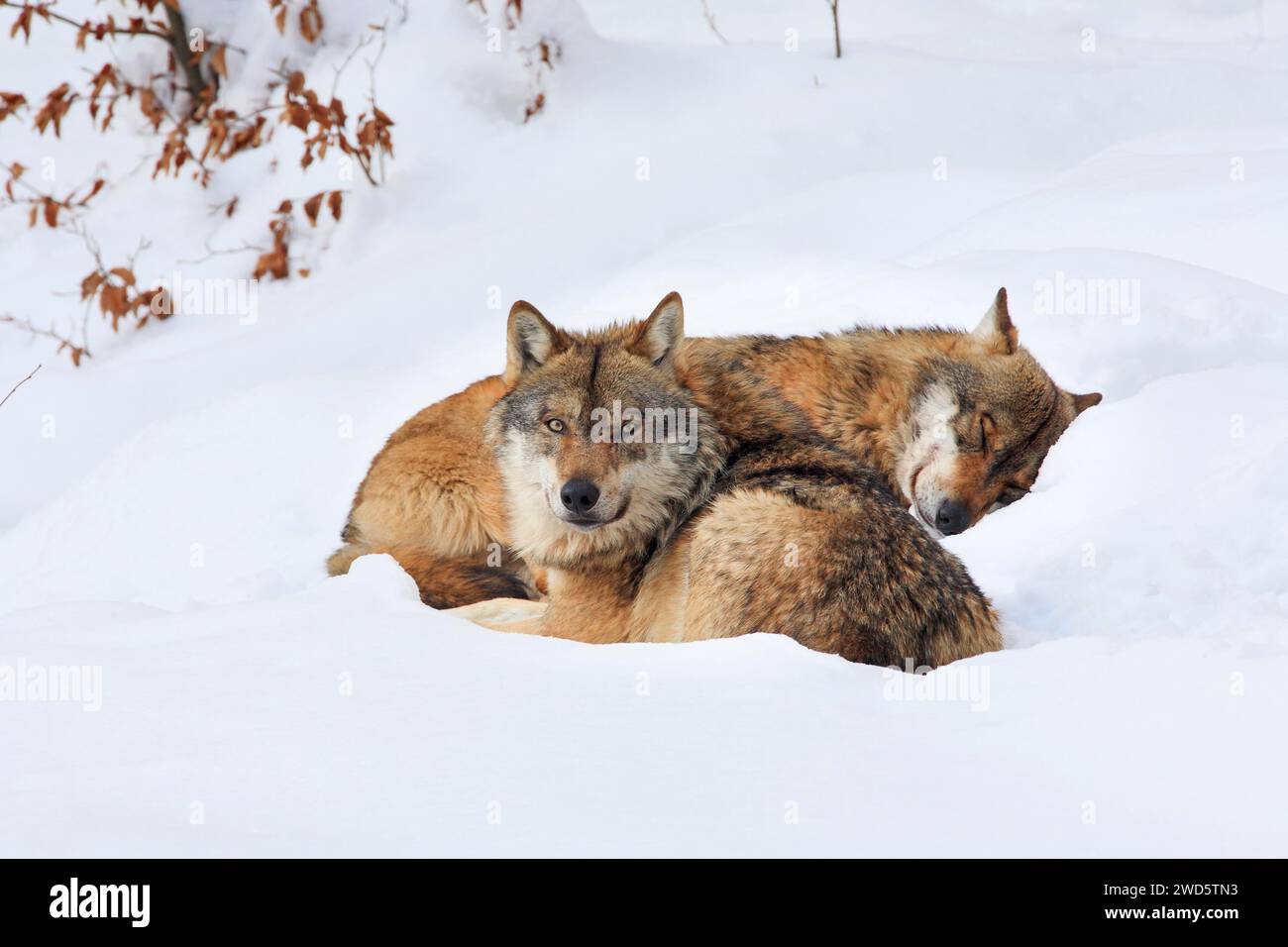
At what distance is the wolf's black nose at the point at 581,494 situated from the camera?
4219 mm

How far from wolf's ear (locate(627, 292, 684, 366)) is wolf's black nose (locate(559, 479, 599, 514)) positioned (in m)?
0.64

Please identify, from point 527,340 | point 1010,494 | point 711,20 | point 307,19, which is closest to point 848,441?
point 1010,494

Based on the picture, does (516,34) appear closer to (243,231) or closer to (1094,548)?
(243,231)

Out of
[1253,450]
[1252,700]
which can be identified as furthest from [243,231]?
[1252,700]

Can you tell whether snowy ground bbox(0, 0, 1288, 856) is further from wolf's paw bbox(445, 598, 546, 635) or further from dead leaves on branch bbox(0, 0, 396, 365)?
wolf's paw bbox(445, 598, 546, 635)

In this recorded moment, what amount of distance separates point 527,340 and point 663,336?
1.68ft

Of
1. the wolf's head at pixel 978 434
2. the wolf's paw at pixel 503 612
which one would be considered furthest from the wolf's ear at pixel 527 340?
the wolf's head at pixel 978 434

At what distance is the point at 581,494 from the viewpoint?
4219mm

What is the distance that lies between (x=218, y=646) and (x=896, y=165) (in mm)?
6707

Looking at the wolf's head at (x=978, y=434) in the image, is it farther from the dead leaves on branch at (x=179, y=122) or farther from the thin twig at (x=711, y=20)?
the thin twig at (x=711, y=20)

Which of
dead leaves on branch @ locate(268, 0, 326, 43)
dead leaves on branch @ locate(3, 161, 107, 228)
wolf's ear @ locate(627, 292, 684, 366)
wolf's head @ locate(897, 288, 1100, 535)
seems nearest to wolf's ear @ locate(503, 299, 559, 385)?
wolf's ear @ locate(627, 292, 684, 366)

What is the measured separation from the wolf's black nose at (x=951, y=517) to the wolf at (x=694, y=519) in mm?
1111

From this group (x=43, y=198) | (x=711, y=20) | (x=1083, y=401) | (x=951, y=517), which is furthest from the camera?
(x=711, y=20)

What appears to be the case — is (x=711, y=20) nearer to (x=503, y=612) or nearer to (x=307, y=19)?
(x=307, y=19)
